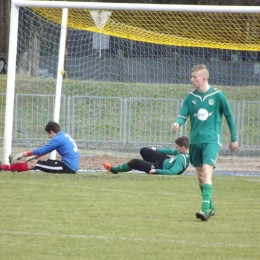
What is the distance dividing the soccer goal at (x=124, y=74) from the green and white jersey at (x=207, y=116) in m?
5.60

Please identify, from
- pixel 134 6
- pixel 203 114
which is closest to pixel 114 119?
pixel 134 6

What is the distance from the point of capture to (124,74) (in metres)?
28.5

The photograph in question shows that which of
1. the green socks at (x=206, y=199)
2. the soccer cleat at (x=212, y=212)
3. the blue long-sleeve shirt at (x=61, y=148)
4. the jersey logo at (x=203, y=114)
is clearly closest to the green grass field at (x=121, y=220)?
the soccer cleat at (x=212, y=212)

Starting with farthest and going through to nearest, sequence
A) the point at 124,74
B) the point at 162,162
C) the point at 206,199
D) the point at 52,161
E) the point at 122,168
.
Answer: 1. the point at 124,74
2. the point at 162,162
3. the point at 52,161
4. the point at 122,168
5. the point at 206,199

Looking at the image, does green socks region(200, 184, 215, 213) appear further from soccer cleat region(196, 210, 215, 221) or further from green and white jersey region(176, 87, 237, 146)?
green and white jersey region(176, 87, 237, 146)

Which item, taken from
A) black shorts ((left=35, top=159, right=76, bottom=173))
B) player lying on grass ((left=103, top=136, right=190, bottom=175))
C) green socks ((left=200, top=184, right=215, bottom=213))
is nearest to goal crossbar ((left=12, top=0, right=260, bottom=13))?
player lying on grass ((left=103, top=136, right=190, bottom=175))

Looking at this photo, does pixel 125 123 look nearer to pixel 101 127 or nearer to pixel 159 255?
pixel 101 127

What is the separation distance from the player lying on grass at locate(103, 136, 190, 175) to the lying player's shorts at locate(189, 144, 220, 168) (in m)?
4.59

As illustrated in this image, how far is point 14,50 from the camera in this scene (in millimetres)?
16438

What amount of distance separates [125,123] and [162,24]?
3313 millimetres

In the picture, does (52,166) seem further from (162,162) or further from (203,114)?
(203,114)

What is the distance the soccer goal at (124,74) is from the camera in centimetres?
1956

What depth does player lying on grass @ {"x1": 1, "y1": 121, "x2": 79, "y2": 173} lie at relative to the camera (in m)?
15.5

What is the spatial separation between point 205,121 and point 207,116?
0.07m
